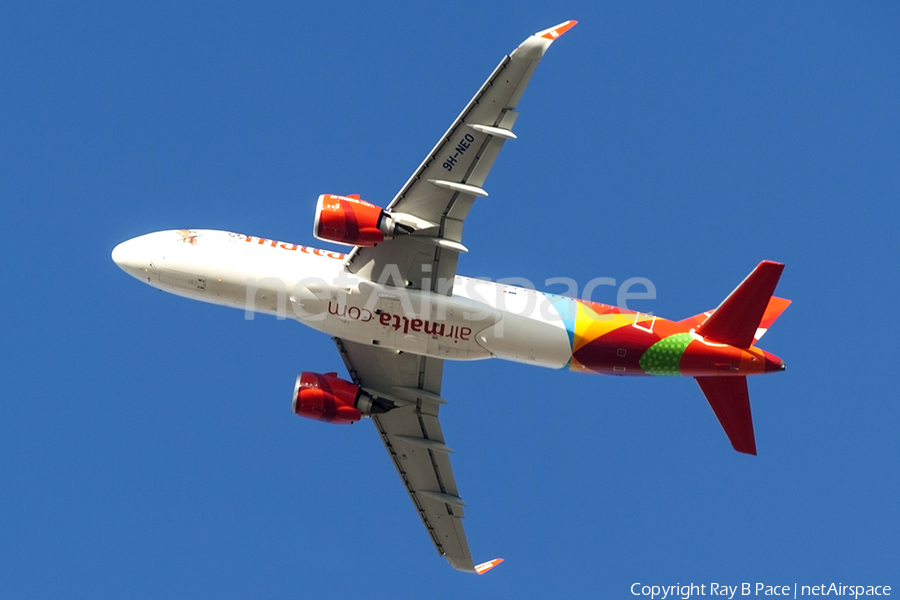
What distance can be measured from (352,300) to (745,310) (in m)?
15.6

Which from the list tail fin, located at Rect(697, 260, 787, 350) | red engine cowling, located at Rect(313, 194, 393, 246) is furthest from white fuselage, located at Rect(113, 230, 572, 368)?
tail fin, located at Rect(697, 260, 787, 350)

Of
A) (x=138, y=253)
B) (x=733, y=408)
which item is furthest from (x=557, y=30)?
(x=138, y=253)

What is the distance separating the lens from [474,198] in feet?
131

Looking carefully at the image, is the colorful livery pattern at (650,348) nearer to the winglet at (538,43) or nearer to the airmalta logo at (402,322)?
the airmalta logo at (402,322)

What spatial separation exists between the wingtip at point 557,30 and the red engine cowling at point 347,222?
30.5ft

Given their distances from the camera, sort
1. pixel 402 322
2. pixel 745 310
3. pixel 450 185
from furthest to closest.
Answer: pixel 402 322
pixel 745 310
pixel 450 185

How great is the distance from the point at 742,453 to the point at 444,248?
49.1 ft

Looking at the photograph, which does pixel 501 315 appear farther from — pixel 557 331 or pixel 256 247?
pixel 256 247

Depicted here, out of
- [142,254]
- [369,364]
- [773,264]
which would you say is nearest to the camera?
[773,264]

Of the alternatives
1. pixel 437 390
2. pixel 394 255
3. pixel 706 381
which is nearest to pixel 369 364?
pixel 437 390

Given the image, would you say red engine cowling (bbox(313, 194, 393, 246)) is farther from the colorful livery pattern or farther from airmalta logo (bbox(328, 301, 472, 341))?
the colorful livery pattern

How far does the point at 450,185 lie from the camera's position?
39.2 meters

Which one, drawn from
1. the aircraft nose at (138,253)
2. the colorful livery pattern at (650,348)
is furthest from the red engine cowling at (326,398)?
the colorful livery pattern at (650,348)

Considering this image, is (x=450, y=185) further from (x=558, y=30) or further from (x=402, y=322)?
(x=558, y=30)
